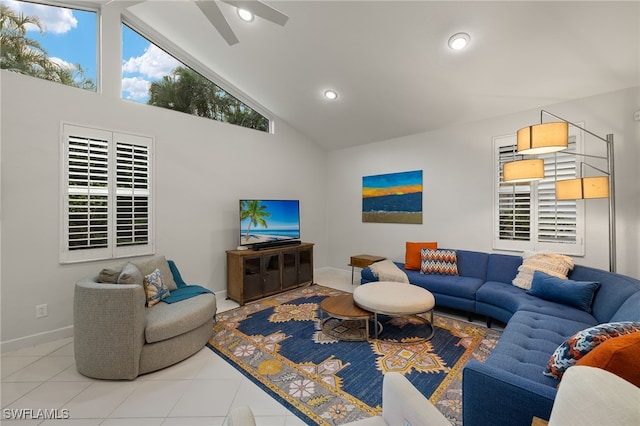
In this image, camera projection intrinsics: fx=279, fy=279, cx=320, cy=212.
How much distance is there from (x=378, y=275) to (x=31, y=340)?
393cm

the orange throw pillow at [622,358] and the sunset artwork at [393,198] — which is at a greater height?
A: the sunset artwork at [393,198]

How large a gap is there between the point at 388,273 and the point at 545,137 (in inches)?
91.1

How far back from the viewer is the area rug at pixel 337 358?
195 centimetres

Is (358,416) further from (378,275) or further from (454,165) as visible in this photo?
(454,165)

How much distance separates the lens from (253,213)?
14.2 feet

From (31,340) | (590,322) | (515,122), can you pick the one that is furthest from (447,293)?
(31,340)

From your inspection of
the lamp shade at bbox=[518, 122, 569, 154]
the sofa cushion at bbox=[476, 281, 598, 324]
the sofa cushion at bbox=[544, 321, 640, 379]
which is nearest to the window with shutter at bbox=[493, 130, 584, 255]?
the sofa cushion at bbox=[476, 281, 598, 324]

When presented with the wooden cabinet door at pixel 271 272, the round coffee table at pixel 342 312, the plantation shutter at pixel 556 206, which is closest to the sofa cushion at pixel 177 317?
the round coffee table at pixel 342 312

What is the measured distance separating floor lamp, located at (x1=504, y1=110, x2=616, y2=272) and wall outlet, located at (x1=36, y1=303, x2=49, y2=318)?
5.02 meters

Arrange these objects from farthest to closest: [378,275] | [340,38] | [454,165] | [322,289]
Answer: [322,289] → [454,165] → [378,275] → [340,38]

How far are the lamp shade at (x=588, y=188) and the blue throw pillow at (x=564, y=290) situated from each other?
2.76 ft

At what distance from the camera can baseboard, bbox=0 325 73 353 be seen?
2.67 m

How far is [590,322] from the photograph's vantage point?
2326 mm

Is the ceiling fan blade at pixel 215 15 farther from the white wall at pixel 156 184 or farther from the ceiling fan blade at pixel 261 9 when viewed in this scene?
the white wall at pixel 156 184
